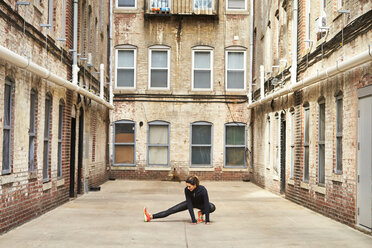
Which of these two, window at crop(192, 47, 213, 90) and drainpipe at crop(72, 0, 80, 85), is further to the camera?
window at crop(192, 47, 213, 90)

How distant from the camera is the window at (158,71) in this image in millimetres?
26000

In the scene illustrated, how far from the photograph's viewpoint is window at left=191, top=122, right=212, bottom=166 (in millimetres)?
25891

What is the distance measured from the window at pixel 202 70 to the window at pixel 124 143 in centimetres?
363

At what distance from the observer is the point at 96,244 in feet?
30.3

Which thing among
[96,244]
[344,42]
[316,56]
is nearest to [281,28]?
[316,56]

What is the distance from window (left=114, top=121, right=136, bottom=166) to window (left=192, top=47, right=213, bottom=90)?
3.63m

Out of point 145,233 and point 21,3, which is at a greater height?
point 21,3

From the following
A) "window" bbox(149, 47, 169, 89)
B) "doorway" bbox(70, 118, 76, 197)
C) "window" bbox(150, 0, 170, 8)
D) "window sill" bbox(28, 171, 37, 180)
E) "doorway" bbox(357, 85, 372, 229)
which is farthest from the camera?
"window" bbox(150, 0, 170, 8)

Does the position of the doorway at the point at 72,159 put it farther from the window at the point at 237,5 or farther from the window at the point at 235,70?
the window at the point at 237,5

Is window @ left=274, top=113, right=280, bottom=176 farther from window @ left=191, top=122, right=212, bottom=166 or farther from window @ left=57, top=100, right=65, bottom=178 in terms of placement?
window @ left=57, top=100, right=65, bottom=178

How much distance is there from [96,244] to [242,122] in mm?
17420

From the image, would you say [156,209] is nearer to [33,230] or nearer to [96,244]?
[33,230]

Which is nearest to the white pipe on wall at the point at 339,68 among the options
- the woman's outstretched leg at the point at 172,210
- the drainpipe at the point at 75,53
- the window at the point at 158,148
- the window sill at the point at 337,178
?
the window sill at the point at 337,178

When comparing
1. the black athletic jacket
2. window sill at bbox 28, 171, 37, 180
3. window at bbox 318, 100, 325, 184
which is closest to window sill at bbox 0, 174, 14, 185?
window sill at bbox 28, 171, 37, 180
